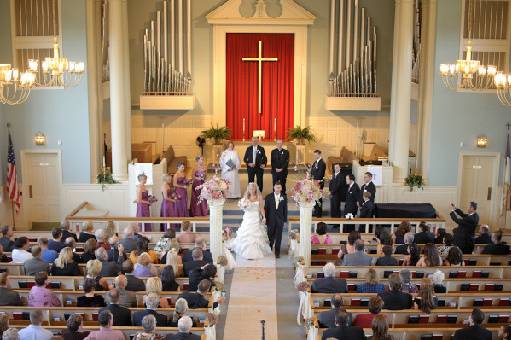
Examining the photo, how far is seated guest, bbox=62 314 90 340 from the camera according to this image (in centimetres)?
885

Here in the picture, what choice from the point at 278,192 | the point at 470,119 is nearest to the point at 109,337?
the point at 278,192

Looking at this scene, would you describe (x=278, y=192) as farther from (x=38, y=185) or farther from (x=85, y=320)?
(x=38, y=185)

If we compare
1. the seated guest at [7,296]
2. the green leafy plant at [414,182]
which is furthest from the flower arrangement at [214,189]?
the green leafy plant at [414,182]

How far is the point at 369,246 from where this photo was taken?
14.5 metres

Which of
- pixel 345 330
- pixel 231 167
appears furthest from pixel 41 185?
pixel 345 330

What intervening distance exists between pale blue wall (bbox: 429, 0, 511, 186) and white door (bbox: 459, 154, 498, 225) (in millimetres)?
366

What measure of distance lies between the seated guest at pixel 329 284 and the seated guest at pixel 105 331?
145 inches

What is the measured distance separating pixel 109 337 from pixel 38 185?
11.9m

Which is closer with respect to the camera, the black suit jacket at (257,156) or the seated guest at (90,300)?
the seated guest at (90,300)

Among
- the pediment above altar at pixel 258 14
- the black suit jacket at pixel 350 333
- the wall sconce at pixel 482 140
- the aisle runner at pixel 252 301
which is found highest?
the pediment above altar at pixel 258 14

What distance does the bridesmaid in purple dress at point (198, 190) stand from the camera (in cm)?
1788

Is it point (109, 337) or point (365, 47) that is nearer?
point (109, 337)

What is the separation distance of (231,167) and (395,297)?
30.9 feet

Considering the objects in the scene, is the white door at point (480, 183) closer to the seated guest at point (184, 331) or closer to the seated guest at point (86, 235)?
the seated guest at point (86, 235)
